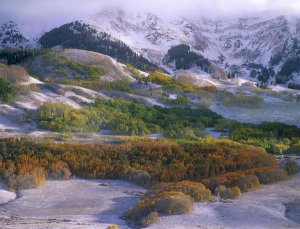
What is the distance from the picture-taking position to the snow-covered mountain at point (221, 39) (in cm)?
15962

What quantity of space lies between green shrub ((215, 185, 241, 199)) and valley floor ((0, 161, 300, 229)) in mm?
247

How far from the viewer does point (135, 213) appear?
13.4m

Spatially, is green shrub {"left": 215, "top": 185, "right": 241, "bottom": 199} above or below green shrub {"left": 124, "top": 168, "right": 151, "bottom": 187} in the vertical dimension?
below

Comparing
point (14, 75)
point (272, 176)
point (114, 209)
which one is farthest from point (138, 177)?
point (14, 75)

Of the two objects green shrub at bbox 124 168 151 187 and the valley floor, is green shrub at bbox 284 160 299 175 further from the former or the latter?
green shrub at bbox 124 168 151 187

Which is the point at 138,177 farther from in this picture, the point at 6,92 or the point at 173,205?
the point at 6,92

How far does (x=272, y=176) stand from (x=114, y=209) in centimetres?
672

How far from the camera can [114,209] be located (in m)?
14.6

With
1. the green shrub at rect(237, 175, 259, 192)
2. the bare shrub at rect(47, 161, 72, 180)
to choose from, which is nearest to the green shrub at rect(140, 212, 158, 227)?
the green shrub at rect(237, 175, 259, 192)

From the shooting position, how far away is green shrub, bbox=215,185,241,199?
16.1 metres

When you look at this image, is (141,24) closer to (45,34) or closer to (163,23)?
(163,23)

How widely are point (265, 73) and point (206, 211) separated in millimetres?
138193

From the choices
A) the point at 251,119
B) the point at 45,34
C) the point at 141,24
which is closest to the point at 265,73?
the point at 141,24

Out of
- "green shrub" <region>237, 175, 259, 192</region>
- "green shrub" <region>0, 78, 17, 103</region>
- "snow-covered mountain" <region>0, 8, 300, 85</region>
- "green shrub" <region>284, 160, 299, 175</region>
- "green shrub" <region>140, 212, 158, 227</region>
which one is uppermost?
"snow-covered mountain" <region>0, 8, 300, 85</region>
